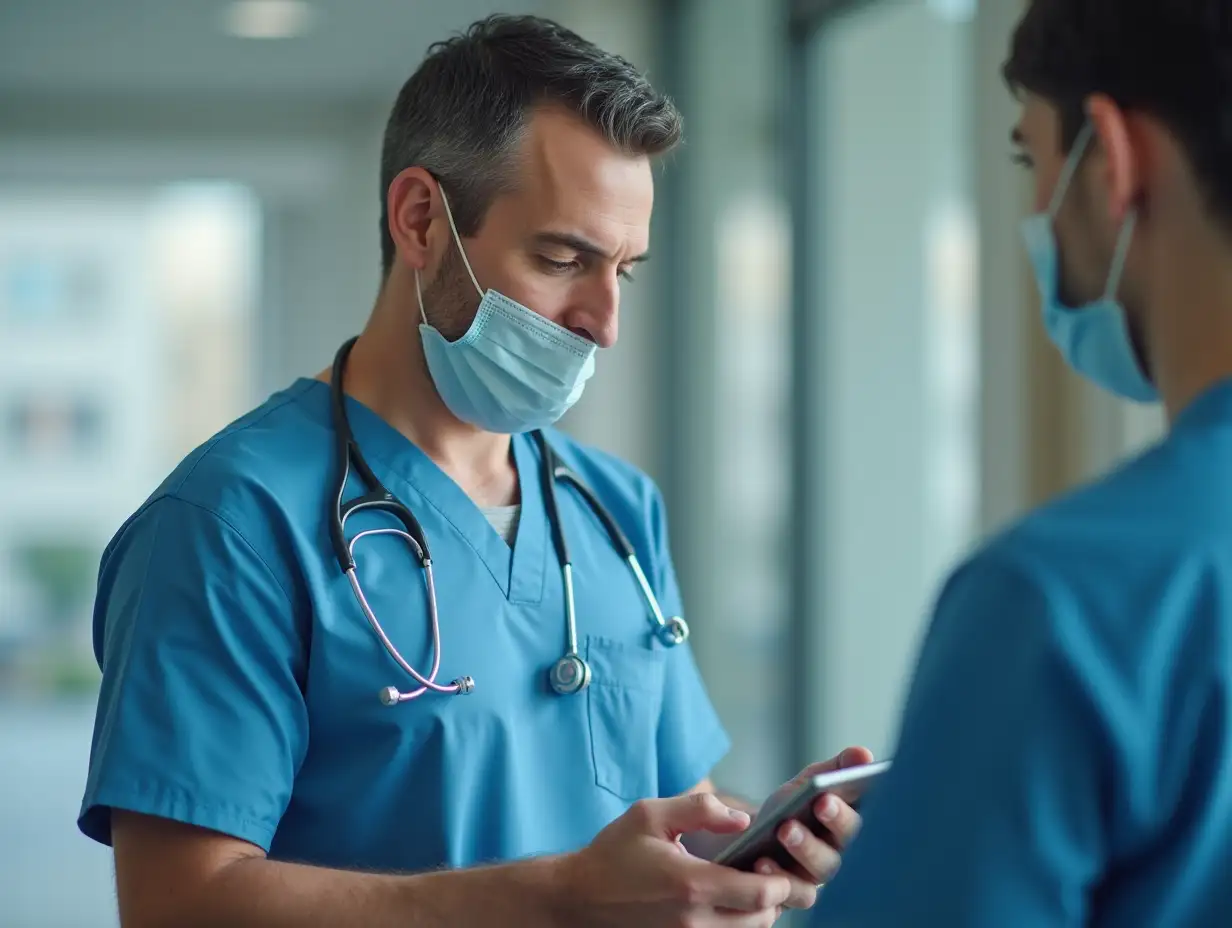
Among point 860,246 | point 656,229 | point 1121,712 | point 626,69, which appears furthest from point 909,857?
point 656,229

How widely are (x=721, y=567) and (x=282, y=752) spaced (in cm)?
288

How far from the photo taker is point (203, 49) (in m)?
4.57

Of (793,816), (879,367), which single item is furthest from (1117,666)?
(879,367)

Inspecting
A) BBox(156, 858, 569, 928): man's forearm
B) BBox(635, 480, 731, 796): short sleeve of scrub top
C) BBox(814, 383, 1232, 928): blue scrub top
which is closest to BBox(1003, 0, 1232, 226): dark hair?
BBox(814, 383, 1232, 928): blue scrub top

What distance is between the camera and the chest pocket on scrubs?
136cm

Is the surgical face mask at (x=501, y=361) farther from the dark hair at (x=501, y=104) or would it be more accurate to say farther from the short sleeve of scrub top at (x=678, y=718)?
the short sleeve of scrub top at (x=678, y=718)

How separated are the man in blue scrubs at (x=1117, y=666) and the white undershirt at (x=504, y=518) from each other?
0.70 m

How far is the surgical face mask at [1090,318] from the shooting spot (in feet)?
2.64

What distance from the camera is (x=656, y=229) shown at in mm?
4145

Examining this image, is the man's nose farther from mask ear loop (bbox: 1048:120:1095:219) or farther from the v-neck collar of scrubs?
mask ear loop (bbox: 1048:120:1095:219)

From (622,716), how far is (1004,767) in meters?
0.73

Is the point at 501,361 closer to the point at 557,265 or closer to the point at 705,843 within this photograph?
the point at 557,265

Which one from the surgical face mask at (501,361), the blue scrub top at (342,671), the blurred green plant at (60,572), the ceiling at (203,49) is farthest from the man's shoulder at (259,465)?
the blurred green plant at (60,572)

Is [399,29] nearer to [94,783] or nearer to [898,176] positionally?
[898,176]
